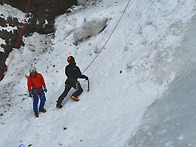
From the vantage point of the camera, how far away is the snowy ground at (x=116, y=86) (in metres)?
5.22

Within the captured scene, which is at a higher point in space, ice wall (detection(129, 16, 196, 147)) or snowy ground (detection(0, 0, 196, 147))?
snowy ground (detection(0, 0, 196, 147))

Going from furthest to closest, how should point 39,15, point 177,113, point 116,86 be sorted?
point 39,15
point 116,86
point 177,113

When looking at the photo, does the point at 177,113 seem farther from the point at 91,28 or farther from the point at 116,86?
the point at 91,28

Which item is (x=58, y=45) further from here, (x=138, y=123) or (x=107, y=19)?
(x=138, y=123)

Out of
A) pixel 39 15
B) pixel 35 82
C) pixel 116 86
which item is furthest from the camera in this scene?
pixel 39 15

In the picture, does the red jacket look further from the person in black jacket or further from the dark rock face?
the dark rock face

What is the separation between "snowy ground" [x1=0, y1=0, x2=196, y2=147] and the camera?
522 cm

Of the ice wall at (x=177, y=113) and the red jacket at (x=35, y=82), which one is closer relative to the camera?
the ice wall at (x=177, y=113)

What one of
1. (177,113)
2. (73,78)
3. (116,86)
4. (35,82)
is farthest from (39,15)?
(177,113)

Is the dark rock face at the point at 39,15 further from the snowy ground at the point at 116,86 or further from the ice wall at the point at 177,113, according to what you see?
the ice wall at the point at 177,113

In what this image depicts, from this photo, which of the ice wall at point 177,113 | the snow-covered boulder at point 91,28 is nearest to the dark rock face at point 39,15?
the snow-covered boulder at point 91,28

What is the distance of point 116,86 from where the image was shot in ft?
21.5

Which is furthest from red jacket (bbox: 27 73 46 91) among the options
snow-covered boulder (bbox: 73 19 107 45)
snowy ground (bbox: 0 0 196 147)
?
snow-covered boulder (bbox: 73 19 107 45)

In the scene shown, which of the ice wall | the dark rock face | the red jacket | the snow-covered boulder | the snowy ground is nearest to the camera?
the ice wall
